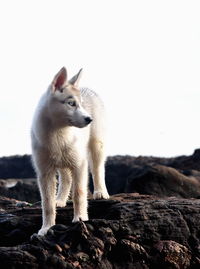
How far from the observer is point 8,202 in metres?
16.4

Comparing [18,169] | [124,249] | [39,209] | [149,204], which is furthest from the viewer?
[18,169]

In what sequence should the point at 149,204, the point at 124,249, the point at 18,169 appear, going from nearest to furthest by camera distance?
1. the point at 124,249
2. the point at 149,204
3. the point at 18,169

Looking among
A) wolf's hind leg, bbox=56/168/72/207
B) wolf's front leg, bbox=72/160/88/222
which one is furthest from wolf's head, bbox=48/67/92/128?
wolf's hind leg, bbox=56/168/72/207

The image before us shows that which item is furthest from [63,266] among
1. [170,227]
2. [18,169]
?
[18,169]

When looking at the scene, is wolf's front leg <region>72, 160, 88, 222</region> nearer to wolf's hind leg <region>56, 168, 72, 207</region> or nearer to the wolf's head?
the wolf's head

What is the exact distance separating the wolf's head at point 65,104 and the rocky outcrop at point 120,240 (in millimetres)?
1646

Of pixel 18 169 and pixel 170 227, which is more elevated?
pixel 170 227

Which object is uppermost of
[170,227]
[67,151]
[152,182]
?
[67,151]

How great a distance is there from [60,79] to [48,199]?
2151mm

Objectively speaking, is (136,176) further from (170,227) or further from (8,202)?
(170,227)

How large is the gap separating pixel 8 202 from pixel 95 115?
378 centimetres

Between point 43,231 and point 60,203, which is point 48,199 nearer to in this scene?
point 43,231

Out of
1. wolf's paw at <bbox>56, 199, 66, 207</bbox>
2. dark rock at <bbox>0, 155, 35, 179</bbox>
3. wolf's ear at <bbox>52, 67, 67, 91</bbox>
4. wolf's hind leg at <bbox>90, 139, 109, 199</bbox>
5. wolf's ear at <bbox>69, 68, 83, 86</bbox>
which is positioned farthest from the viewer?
dark rock at <bbox>0, 155, 35, 179</bbox>

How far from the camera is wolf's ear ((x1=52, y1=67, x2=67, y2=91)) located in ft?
38.1
